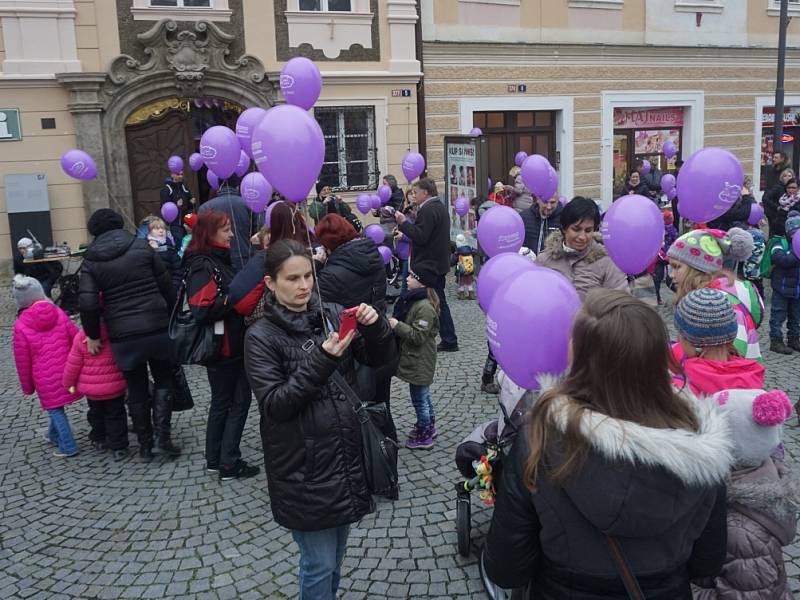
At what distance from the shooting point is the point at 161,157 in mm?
12375

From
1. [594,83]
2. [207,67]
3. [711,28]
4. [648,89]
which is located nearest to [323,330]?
[207,67]

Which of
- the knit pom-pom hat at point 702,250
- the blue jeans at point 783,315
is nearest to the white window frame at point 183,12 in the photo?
the blue jeans at point 783,315

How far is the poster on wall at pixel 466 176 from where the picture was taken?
10367 mm

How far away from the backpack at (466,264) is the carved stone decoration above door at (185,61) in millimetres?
5144

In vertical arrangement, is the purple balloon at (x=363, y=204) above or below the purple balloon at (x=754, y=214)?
above

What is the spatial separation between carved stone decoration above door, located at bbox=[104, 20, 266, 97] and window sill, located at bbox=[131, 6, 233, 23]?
0.18 metres

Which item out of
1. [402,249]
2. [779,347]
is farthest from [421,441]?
[402,249]

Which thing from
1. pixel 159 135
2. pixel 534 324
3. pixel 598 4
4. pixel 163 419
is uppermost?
pixel 598 4

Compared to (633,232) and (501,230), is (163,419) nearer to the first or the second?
(501,230)

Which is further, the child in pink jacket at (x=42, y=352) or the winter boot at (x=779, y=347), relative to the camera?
the winter boot at (x=779, y=347)

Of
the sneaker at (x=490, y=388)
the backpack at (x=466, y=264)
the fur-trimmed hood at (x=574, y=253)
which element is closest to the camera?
the fur-trimmed hood at (x=574, y=253)

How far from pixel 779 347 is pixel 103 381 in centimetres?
634

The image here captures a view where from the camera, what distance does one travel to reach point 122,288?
4.78 meters

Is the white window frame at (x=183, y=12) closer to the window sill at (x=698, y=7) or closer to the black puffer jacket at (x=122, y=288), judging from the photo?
the black puffer jacket at (x=122, y=288)
